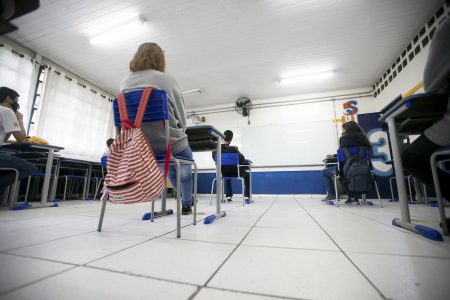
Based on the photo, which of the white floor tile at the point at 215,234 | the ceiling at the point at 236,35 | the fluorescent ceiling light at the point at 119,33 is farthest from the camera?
the fluorescent ceiling light at the point at 119,33

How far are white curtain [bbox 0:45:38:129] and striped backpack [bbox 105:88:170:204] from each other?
453 centimetres

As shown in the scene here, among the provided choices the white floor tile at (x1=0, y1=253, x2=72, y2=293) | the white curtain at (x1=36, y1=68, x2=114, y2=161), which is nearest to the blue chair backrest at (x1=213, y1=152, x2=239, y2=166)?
the white floor tile at (x1=0, y1=253, x2=72, y2=293)

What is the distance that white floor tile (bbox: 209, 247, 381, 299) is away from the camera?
18.9 inches

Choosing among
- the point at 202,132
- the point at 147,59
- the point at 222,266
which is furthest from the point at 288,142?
the point at 222,266

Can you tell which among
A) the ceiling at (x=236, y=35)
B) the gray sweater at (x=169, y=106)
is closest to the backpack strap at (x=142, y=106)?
the gray sweater at (x=169, y=106)

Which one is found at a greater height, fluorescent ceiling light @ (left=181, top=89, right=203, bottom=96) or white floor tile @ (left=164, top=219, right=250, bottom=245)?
fluorescent ceiling light @ (left=181, top=89, right=203, bottom=96)

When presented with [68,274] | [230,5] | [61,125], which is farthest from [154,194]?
[61,125]

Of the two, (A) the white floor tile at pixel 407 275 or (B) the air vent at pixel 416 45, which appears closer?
(A) the white floor tile at pixel 407 275

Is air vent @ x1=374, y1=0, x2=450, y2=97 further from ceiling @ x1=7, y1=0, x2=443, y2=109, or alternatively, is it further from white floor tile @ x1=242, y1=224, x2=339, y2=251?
white floor tile @ x1=242, y1=224, x2=339, y2=251

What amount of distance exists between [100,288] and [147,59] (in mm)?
1370

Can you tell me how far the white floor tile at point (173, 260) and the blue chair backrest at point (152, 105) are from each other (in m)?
0.67

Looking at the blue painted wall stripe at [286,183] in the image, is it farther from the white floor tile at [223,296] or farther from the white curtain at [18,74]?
the white floor tile at [223,296]

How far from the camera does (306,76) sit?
5.21 m

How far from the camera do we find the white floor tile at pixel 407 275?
47cm
